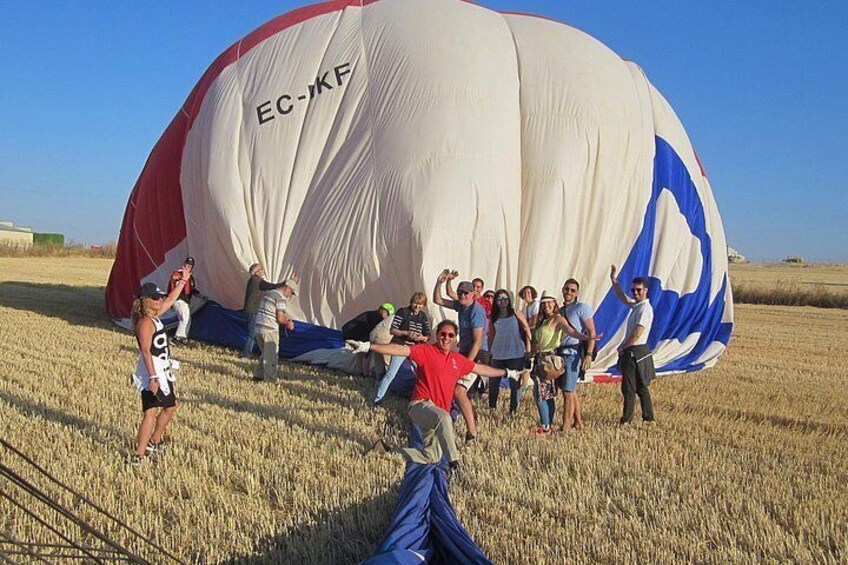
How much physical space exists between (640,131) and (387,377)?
5070 millimetres

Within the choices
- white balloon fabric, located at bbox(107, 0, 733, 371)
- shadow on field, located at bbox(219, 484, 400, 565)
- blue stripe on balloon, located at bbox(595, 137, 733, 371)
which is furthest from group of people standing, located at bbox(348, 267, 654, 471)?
blue stripe on balloon, located at bbox(595, 137, 733, 371)

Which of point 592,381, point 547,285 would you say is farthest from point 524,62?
point 592,381

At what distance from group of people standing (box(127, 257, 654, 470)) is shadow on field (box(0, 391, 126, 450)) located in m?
0.32

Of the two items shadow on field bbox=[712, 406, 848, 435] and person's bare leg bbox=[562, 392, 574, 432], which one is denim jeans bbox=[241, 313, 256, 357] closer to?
person's bare leg bbox=[562, 392, 574, 432]

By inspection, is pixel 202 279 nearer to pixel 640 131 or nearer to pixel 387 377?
pixel 387 377

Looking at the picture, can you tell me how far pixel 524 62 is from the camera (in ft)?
32.1

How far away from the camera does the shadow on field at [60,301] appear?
1351cm

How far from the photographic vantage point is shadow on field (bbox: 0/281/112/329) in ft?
44.3

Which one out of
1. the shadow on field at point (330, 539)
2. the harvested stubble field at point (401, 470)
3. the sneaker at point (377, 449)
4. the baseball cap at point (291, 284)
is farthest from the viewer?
the baseball cap at point (291, 284)

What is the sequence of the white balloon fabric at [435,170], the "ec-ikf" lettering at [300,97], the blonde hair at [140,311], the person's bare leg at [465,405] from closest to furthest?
the blonde hair at [140,311], the person's bare leg at [465,405], the white balloon fabric at [435,170], the "ec-ikf" lettering at [300,97]

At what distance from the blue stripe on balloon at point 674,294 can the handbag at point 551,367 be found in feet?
11.0

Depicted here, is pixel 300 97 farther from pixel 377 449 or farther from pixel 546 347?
pixel 377 449

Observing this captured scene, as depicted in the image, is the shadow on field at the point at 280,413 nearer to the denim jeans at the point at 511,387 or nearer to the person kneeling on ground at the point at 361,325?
the denim jeans at the point at 511,387

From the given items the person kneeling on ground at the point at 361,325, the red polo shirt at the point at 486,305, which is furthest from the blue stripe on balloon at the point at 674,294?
the person kneeling on ground at the point at 361,325
